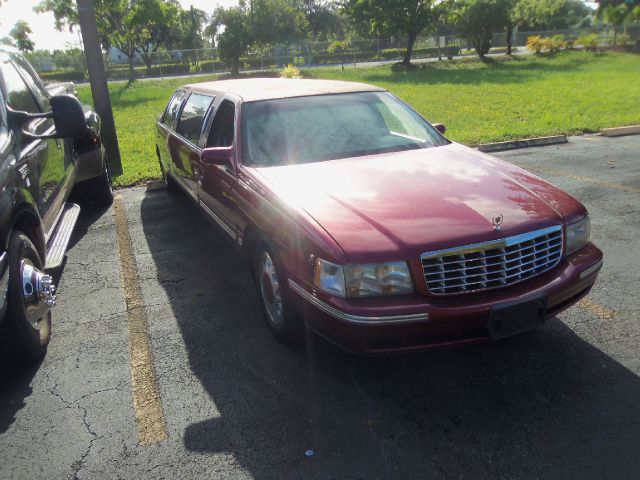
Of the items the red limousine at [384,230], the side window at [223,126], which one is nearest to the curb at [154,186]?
the side window at [223,126]

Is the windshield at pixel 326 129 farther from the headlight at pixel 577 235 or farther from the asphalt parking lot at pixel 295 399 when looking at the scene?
the headlight at pixel 577 235

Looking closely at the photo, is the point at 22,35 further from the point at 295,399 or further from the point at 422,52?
the point at 295,399

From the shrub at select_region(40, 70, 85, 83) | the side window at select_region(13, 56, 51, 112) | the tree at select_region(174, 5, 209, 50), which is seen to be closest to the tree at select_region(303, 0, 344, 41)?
the tree at select_region(174, 5, 209, 50)

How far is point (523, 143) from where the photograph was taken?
995 centimetres

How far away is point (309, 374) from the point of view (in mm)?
3336

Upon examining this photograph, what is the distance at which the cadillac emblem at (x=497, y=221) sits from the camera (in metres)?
2.94

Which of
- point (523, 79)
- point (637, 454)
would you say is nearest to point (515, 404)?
point (637, 454)

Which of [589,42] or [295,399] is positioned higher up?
[589,42]

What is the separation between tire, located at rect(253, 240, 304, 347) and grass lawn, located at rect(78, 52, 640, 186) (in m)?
5.30

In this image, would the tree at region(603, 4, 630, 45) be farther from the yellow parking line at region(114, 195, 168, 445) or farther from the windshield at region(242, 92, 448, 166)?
the yellow parking line at region(114, 195, 168, 445)

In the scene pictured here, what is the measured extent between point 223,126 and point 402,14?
29.8 m

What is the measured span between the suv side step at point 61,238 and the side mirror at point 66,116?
904 mm

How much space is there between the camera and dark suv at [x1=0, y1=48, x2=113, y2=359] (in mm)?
3301

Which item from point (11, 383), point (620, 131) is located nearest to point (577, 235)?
point (11, 383)
